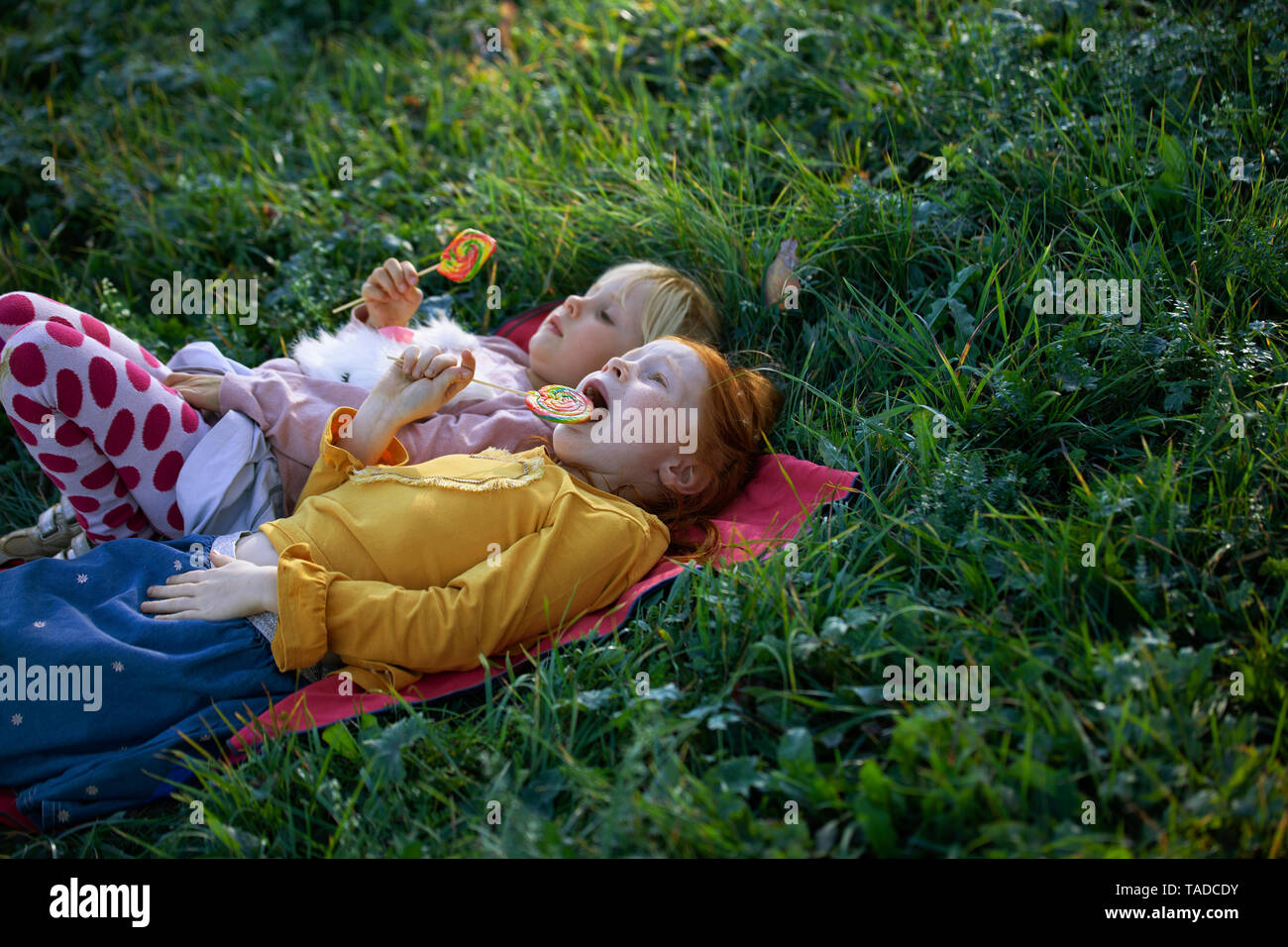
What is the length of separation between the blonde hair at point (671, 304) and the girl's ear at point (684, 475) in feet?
1.46

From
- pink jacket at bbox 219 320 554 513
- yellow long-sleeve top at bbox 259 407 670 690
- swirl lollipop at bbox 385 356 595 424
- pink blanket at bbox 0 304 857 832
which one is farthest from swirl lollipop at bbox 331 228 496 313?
pink blanket at bbox 0 304 857 832

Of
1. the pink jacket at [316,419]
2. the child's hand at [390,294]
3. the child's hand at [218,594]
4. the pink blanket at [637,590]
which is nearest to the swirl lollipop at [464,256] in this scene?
the child's hand at [390,294]

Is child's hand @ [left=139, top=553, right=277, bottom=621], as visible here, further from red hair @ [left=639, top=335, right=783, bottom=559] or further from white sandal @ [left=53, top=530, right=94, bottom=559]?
red hair @ [left=639, top=335, right=783, bottom=559]

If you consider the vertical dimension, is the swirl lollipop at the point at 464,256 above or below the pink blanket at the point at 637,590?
above

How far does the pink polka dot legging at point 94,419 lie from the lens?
2375 millimetres

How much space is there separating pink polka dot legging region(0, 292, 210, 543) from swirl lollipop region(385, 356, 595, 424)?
2.05 feet

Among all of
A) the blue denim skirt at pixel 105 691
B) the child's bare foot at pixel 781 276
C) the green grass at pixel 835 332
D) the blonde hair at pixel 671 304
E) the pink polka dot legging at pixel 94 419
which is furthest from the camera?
the child's bare foot at pixel 781 276

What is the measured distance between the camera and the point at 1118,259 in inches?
108

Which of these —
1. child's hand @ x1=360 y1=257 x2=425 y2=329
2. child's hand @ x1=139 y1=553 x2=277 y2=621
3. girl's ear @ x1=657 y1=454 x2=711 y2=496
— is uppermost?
child's hand @ x1=360 y1=257 x2=425 y2=329

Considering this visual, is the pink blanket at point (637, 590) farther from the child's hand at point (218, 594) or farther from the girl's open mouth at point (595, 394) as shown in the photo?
the girl's open mouth at point (595, 394)

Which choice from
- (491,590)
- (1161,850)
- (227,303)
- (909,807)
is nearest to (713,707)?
(909,807)

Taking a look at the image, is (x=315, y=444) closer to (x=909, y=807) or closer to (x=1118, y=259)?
(x=909, y=807)

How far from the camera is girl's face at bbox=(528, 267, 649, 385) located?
300 cm

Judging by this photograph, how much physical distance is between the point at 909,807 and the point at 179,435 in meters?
1.95
